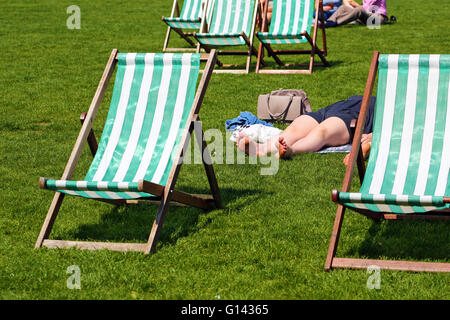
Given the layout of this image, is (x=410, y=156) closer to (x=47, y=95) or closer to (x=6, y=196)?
(x=6, y=196)

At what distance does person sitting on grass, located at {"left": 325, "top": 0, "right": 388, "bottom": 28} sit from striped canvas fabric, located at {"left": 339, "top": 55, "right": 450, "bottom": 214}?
390 inches

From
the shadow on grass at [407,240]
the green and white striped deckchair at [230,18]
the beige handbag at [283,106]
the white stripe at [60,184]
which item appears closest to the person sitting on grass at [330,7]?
the green and white striped deckchair at [230,18]

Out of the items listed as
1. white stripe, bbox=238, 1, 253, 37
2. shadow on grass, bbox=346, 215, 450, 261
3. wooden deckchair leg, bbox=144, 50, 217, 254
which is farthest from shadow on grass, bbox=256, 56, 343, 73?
shadow on grass, bbox=346, 215, 450, 261

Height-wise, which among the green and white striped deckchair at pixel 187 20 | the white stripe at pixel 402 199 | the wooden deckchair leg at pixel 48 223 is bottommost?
the green and white striped deckchair at pixel 187 20

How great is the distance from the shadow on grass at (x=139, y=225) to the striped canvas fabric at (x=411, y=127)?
120cm

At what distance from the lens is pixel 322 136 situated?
6.15 m

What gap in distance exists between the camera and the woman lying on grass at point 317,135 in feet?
20.0

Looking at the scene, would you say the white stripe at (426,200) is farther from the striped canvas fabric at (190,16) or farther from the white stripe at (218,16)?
the striped canvas fabric at (190,16)

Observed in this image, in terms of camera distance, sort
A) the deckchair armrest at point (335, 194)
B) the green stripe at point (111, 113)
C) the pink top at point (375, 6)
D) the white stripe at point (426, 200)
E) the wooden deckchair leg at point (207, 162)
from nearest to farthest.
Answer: the white stripe at point (426, 200) < the deckchair armrest at point (335, 194) < the wooden deckchair leg at point (207, 162) < the green stripe at point (111, 113) < the pink top at point (375, 6)

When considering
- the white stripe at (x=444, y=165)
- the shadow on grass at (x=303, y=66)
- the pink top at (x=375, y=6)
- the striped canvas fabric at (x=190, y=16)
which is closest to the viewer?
the white stripe at (x=444, y=165)

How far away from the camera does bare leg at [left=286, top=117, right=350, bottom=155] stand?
6133 millimetres

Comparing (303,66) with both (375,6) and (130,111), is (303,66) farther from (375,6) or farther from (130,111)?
(130,111)

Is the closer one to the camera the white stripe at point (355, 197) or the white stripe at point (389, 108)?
the white stripe at point (355, 197)
